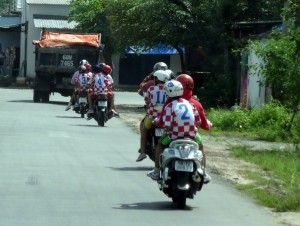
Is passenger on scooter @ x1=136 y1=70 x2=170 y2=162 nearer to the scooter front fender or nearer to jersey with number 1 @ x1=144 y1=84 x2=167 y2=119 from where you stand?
jersey with number 1 @ x1=144 y1=84 x2=167 y2=119

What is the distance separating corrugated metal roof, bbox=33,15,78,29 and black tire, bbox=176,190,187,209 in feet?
181

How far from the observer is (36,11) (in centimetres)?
6925

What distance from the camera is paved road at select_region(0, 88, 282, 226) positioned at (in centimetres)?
1112

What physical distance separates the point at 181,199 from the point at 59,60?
94.3 ft

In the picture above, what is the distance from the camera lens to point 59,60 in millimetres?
40281

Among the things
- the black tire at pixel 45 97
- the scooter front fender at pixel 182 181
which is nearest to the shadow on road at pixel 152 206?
the scooter front fender at pixel 182 181

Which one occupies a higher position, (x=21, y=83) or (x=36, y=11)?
(x=36, y=11)

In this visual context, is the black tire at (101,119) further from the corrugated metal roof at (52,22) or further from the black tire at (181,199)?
the corrugated metal roof at (52,22)

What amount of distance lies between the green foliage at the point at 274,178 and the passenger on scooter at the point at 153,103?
6.18 ft

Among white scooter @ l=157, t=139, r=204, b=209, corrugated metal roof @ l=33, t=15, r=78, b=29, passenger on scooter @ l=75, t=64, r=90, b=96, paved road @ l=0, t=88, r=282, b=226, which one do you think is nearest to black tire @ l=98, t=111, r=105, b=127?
passenger on scooter @ l=75, t=64, r=90, b=96

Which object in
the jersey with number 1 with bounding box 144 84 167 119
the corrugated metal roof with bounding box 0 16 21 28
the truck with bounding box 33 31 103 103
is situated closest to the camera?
the jersey with number 1 with bounding box 144 84 167 119

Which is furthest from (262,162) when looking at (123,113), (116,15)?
(116,15)

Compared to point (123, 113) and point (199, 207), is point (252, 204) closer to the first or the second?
point (199, 207)

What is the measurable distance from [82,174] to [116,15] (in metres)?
29.5
